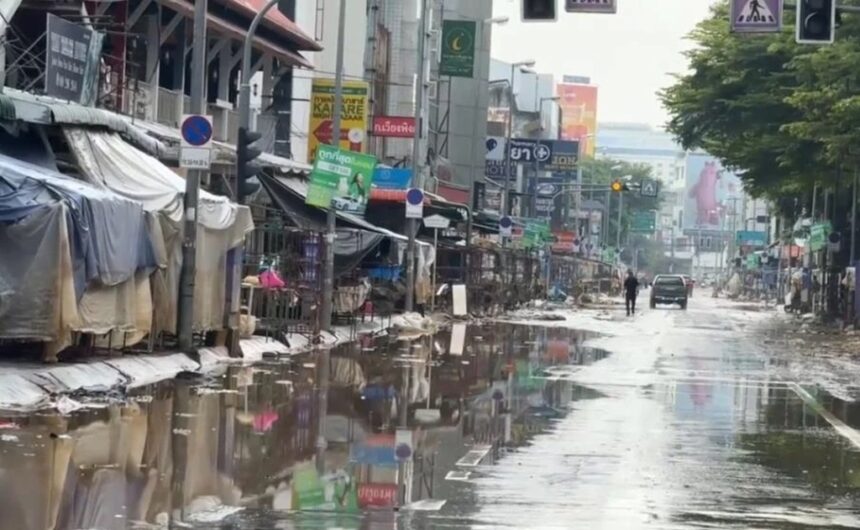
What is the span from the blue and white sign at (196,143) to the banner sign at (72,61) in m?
2.49

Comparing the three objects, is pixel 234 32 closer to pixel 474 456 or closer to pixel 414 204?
pixel 414 204

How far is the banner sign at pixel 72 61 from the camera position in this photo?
23.4 meters

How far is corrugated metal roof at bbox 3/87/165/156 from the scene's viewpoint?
808 inches

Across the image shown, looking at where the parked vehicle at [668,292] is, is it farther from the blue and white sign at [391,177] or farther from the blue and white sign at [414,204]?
the blue and white sign at [414,204]

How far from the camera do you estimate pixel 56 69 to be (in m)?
23.5

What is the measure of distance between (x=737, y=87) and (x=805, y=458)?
123 ft

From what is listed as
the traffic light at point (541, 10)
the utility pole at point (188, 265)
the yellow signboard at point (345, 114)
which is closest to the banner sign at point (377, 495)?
the traffic light at point (541, 10)

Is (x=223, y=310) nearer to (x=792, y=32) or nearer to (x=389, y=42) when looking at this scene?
(x=792, y=32)

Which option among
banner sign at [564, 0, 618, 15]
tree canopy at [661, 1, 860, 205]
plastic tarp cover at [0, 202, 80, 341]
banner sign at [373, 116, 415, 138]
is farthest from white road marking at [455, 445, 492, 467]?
banner sign at [373, 116, 415, 138]

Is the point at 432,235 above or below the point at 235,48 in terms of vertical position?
below

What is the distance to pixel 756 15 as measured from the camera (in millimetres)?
22531

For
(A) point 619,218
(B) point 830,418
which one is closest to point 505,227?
(B) point 830,418

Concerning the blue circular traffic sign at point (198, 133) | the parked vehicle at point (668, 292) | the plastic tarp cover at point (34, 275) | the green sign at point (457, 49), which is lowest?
the parked vehicle at point (668, 292)

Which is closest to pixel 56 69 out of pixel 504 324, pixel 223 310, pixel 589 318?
pixel 223 310
